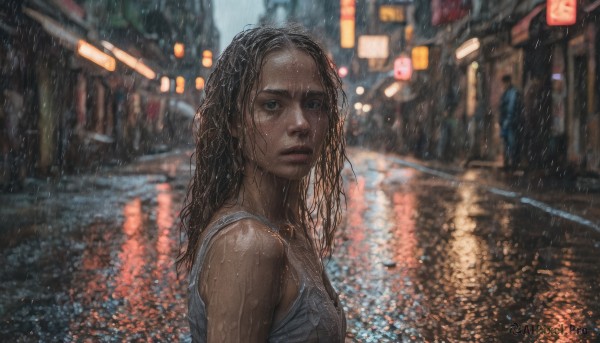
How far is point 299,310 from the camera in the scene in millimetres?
1438

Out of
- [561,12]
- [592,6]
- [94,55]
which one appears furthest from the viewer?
[94,55]

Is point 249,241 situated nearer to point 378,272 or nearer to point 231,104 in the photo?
point 231,104

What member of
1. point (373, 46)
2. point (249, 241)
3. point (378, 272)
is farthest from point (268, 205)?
point (373, 46)

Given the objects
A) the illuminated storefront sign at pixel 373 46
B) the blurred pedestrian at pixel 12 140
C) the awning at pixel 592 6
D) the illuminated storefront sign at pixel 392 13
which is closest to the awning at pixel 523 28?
the awning at pixel 592 6

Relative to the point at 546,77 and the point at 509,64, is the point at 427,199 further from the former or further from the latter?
the point at 509,64

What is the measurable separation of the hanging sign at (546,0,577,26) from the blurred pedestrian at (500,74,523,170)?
2.05m

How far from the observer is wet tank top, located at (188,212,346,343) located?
1431 millimetres

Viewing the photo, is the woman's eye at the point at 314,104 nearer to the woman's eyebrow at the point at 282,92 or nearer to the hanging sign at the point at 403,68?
the woman's eyebrow at the point at 282,92

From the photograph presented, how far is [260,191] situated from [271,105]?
7.2 inches

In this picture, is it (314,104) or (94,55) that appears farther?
(94,55)

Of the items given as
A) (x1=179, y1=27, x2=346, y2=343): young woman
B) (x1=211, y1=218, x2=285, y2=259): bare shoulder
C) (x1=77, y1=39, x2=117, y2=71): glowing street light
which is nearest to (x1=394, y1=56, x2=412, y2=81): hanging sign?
(x1=77, y1=39, x2=117, y2=71): glowing street light

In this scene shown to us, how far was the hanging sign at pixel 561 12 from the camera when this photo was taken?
52.6 ft

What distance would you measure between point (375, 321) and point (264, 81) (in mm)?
2915

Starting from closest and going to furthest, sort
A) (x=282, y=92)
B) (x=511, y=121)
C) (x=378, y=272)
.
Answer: (x=282, y=92) → (x=378, y=272) → (x=511, y=121)
